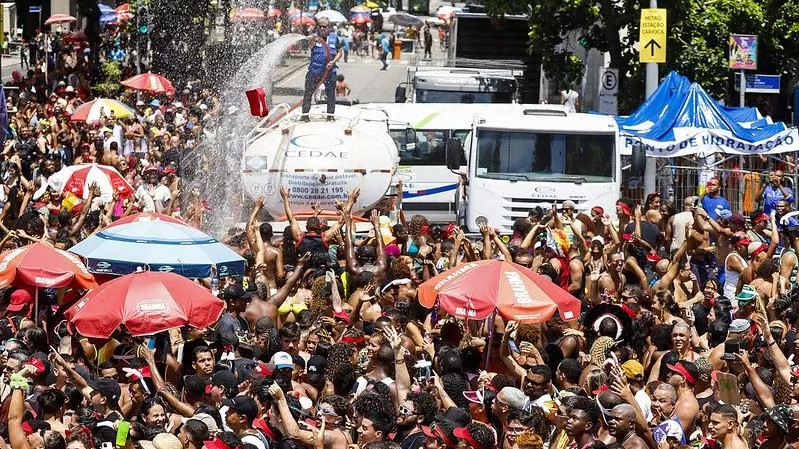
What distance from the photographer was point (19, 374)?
32.9 feet

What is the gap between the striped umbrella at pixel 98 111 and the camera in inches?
1095

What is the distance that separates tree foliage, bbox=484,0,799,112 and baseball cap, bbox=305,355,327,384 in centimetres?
1945

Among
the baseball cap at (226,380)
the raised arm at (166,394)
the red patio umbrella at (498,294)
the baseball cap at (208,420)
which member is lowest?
the raised arm at (166,394)

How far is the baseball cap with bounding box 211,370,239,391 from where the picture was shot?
10734 mm

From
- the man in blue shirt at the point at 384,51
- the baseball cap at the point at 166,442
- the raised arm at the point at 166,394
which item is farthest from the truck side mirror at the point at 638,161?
the man in blue shirt at the point at 384,51

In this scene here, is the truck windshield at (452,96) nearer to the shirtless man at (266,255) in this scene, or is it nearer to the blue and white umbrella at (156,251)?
the shirtless man at (266,255)

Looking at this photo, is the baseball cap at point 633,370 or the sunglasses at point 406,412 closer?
the sunglasses at point 406,412

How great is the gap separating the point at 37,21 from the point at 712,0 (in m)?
22.0

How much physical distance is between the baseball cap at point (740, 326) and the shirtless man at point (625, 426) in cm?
344

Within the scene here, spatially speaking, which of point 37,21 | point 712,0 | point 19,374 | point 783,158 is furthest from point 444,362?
point 37,21

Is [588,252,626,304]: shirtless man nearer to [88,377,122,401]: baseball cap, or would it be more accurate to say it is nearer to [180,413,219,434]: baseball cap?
[88,377,122,401]: baseball cap

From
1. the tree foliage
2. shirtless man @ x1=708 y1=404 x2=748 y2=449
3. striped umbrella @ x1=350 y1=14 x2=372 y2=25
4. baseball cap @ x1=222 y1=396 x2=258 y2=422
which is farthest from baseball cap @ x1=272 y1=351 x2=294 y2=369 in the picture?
striped umbrella @ x1=350 y1=14 x2=372 y2=25

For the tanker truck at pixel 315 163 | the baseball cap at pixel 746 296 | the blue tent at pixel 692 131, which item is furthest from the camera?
the blue tent at pixel 692 131

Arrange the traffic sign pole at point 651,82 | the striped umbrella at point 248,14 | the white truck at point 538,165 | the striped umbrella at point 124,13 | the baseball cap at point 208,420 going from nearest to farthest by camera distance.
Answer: the baseball cap at point 208,420 < the white truck at point 538,165 < the traffic sign pole at point 651,82 < the striped umbrella at point 124,13 < the striped umbrella at point 248,14
